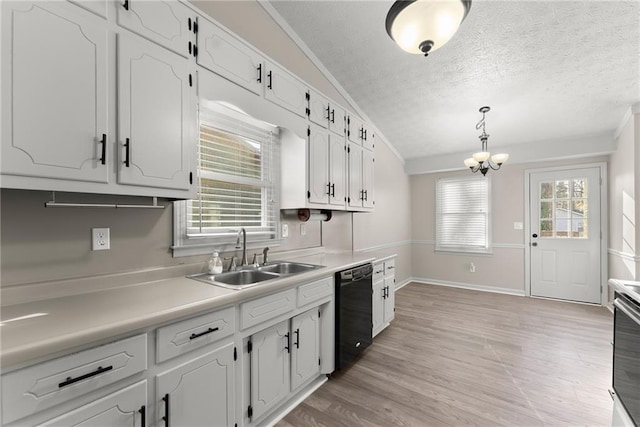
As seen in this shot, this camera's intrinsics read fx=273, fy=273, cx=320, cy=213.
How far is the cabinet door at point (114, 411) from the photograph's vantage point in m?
0.96

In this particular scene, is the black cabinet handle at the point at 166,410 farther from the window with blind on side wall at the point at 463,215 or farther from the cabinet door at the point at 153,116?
the window with blind on side wall at the point at 463,215

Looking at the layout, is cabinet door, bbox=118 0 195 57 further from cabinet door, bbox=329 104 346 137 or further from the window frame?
the window frame

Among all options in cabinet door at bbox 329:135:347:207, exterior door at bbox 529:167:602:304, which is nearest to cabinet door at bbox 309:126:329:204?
cabinet door at bbox 329:135:347:207

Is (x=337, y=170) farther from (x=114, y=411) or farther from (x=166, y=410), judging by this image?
(x=114, y=411)

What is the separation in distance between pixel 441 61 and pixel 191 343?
349cm

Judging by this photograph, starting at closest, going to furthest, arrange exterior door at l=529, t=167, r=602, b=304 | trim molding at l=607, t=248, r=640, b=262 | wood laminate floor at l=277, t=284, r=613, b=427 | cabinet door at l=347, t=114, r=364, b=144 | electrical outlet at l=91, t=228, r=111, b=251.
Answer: electrical outlet at l=91, t=228, r=111, b=251
wood laminate floor at l=277, t=284, r=613, b=427
trim molding at l=607, t=248, r=640, b=262
cabinet door at l=347, t=114, r=364, b=144
exterior door at l=529, t=167, r=602, b=304

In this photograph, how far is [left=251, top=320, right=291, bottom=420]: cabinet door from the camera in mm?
1688

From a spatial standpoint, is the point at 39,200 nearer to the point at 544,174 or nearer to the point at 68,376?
the point at 68,376

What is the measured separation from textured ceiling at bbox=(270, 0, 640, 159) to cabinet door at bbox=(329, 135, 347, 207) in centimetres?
107

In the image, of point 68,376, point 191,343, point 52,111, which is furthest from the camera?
point 191,343

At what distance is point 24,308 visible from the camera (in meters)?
1.19

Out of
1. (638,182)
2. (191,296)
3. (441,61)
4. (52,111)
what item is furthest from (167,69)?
(638,182)

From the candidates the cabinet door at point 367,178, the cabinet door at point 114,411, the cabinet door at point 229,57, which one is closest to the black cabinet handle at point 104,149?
the cabinet door at point 229,57

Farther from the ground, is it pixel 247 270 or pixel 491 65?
pixel 491 65
